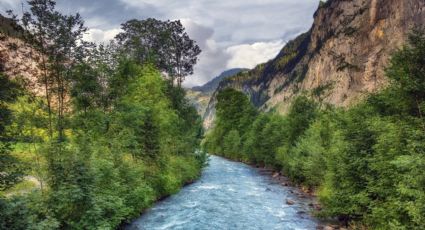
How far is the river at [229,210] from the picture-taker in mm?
28250

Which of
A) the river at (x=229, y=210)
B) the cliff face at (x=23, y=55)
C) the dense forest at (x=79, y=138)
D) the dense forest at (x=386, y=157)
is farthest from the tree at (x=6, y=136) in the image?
the cliff face at (x=23, y=55)

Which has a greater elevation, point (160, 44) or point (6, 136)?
point (160, 44)

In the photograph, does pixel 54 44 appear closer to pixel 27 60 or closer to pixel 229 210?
pixel 27 60

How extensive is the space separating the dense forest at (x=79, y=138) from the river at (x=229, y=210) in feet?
5.81

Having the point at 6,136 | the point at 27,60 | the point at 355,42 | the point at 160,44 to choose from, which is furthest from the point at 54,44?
the point at 355,42

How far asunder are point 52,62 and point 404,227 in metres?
28.9

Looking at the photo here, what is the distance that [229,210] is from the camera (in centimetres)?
3372

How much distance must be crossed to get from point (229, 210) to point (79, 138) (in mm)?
15116

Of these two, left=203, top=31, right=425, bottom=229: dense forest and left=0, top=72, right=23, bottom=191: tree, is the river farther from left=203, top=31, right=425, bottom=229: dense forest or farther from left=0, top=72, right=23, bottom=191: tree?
left=0, top=72, right=23, bottom=191: tree

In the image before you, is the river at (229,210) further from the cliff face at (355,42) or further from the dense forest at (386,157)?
the cliff face at (355,42)

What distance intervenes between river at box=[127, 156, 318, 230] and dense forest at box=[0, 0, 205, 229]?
1.77 metres

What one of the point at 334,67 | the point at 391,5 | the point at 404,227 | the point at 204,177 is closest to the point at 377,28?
the point at 391,5

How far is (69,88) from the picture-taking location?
112 feet

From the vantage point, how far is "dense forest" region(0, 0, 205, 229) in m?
15.3
